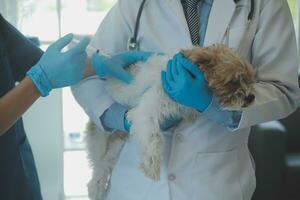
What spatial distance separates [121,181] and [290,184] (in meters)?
1.82

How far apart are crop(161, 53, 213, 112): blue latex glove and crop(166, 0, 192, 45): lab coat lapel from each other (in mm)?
117

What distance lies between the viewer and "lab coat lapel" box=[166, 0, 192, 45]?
1.29 m

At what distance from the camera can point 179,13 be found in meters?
1.31

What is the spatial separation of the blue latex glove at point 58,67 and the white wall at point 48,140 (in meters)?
0.73

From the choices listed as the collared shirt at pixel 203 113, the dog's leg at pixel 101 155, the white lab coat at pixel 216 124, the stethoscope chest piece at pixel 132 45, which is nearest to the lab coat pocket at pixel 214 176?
the white lab coat at pixel 216 124

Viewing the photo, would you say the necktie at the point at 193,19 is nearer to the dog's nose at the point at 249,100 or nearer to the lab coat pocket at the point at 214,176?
the dog's nose at the point at 249,100

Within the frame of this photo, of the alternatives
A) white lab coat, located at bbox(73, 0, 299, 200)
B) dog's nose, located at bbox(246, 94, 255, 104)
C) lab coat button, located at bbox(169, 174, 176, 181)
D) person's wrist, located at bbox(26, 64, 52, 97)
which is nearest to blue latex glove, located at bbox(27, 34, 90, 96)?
person's wrist, located at bbox(26, 64, 52, 97)

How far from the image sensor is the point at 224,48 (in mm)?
1221

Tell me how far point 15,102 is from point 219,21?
0.67 m

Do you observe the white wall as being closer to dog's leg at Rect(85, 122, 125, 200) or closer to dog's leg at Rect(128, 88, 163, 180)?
dog's leg at Rect(85, 122, 125, 200)

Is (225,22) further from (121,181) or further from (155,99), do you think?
(121,181)

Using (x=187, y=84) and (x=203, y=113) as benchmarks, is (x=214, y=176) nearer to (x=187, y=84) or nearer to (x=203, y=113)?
(x=203, y=113)

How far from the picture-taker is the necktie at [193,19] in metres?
1.31

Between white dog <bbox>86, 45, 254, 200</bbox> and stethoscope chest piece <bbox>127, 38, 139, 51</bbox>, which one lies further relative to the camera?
stethoscope chest piece <bbox>127, 38, 139, 51</bbox>
